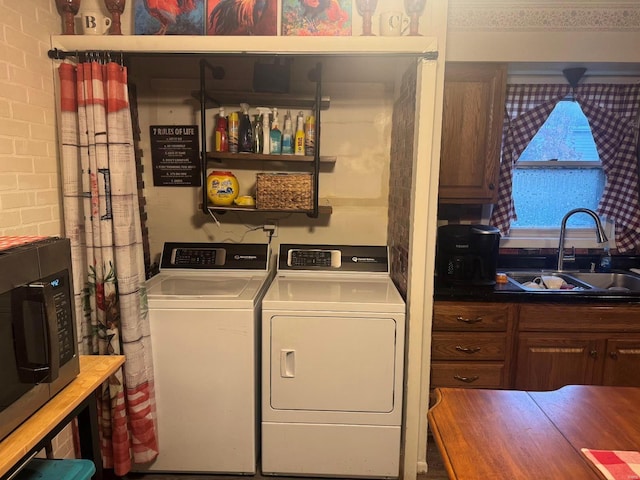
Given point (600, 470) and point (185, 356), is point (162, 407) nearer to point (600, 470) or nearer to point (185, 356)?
point (185, 356)

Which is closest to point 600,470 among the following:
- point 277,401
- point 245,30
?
point 277,401

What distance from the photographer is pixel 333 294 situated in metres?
2.18

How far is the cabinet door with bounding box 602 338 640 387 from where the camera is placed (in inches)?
93.7

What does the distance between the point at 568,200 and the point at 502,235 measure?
1.78ft

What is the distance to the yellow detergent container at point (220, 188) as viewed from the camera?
2.48 meters

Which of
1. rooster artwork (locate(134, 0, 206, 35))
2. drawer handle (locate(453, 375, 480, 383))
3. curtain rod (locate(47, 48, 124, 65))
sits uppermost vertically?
rooster artwork (locate(134, 0, 206, 35))

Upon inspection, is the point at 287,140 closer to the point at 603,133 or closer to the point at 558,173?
the point at 558,173

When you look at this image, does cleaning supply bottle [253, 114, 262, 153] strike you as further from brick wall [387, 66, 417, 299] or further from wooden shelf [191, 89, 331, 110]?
brick wall [387, 66, 417, 299]

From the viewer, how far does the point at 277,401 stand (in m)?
2.09

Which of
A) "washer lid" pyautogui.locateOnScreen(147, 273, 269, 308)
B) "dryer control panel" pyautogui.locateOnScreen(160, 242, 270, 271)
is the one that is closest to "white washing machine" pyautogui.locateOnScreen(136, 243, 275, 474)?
"washer lid" pyautogui.locateOnScreen(147, 273, 269, 308)

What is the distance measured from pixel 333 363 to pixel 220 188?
44.9 inches

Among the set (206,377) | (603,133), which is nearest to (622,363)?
(603,133)

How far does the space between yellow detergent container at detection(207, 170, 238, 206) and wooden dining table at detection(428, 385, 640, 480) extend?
1.61 m

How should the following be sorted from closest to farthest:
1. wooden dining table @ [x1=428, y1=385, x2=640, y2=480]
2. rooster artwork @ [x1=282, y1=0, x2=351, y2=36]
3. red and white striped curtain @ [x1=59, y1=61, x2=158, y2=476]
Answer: wooden dining table @ [x1=428, y1=385, x2=640, y2=480] < red and white striped curtain @ [x1=59, y1=61, x2=158, y2=476] < rooster artwork @ [x1=282, y1=0, x2=351, y2=36]
